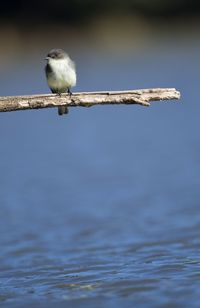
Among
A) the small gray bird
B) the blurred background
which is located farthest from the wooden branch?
the small gray bird

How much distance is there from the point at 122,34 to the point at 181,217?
3804 cm

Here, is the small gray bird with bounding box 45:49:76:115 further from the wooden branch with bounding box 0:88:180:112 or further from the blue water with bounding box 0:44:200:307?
the wooden branch with bounding box 0:88:180:112

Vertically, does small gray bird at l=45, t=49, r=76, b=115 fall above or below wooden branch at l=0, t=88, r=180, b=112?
above

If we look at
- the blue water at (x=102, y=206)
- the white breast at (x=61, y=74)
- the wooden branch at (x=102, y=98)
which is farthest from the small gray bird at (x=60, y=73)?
the wooden branch at (x=102, y=98)

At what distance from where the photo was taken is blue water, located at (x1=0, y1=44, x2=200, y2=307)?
840 centimetres

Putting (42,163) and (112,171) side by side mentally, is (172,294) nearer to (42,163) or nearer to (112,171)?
(112,171)

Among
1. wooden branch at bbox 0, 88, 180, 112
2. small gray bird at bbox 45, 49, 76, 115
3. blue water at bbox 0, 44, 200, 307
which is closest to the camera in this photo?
wooden branch at bbox 0, 88, 180, 112

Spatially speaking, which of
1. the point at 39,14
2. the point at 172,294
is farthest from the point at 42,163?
the point at 39,14

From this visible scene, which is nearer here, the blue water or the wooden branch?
the wooden branch

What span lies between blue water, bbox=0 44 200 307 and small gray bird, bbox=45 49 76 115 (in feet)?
5.60

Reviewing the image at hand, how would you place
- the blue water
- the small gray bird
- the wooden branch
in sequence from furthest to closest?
the small gray bird
the blue water
the wooden branch

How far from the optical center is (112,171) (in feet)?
52.9

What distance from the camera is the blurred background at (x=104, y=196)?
27.9 ft

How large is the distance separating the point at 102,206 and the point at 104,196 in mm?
742
